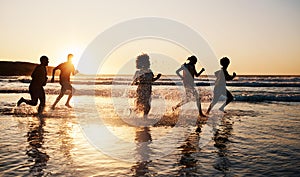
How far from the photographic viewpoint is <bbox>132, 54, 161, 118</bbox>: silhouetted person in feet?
33.0

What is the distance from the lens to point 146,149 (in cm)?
578

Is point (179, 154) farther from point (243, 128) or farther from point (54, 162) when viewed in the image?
point (243, 128)

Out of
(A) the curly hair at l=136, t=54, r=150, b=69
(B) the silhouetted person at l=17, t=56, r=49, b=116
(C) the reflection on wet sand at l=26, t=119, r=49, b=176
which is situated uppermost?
(A) the curly hair at l=136, t=54, r=150, b=69

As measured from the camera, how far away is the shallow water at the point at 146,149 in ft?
14.8

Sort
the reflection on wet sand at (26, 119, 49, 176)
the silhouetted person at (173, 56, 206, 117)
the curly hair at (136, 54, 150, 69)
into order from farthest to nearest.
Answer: the silhouetted person at (173, 56, 206, 117) → the curly hair at (136, 54, 150, 69) → the reflection on wet sand at (26, 119, 49, 176)

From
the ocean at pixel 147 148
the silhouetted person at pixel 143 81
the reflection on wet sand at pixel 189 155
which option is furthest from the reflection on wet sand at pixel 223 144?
the silhouetted person at pixel 143 81

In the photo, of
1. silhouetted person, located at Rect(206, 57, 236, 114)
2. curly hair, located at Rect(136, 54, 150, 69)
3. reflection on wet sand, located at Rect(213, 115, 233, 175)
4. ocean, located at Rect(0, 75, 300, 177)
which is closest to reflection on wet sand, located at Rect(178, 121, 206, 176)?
ocean, located at Rect(0, 75, 300, 177)

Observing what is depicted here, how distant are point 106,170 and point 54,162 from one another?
91 centimetres

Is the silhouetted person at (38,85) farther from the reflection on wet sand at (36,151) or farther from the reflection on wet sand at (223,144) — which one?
the reflection on wet sand at (223,144)

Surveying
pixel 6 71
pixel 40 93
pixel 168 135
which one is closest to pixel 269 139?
pixel 168 135

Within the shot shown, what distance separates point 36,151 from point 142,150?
1.87 m

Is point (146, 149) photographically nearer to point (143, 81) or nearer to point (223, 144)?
point (223, 144)

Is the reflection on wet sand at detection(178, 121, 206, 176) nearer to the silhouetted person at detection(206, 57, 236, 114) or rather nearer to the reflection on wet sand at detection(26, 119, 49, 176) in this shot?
the reflection on wet sand at detection(26, 119, 49, 176)

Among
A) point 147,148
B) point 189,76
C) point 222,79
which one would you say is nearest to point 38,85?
point 189,76
